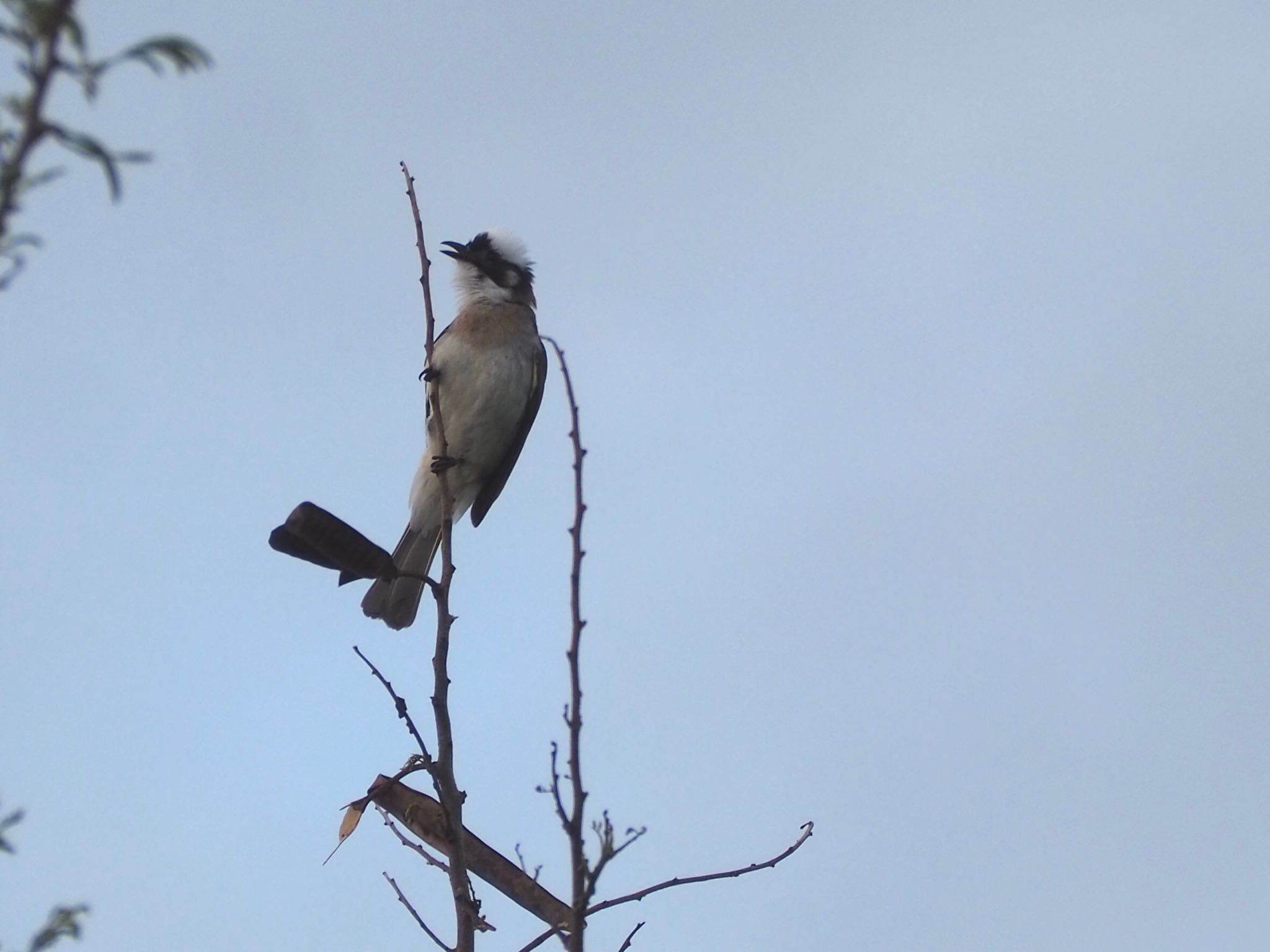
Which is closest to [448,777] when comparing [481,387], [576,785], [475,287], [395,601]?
[576,785]

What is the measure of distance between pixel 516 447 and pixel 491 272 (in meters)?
1.33

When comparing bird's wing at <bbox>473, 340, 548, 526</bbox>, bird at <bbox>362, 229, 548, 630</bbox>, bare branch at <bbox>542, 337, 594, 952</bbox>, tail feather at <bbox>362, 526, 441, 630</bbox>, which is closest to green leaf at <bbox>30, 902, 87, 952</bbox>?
bare branch at <bbox>542, 337, 594, 952</bbox>

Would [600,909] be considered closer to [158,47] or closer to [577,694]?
[577,694]

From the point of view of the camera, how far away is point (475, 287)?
9.20 m

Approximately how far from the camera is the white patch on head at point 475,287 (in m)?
9.13

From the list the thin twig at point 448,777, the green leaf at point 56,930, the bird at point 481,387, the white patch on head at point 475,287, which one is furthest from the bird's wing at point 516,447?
the green leaf at point 56,930

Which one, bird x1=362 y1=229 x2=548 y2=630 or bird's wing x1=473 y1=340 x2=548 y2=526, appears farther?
bird's wing x1=473 y1=340 x2=548 y2=526

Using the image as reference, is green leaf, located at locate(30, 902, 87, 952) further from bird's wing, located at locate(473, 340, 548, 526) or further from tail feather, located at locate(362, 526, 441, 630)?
bird's wing, located at locate(473, 340, 548, 526)

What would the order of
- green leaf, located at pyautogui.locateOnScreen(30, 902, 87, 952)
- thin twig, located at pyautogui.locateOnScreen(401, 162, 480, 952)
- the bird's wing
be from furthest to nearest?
the bird's wing < thin twig, located at pyautogui.locateOnScreen(401, 162, 480, 952) < green leaf, located at pyautogui.locateOnScreen(30, 902, 87, 952)

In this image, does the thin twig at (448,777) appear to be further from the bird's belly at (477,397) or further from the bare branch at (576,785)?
the bird's belly at (477,397)

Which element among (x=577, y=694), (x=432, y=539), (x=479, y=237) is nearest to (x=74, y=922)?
(x=577, y=694)

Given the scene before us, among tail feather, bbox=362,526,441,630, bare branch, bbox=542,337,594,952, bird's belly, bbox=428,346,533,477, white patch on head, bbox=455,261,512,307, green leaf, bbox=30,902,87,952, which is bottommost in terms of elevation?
green leaf, bbox=30,902,87,952

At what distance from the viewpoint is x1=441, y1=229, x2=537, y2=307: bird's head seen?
30.1ft

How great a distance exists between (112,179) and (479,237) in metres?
8.15
